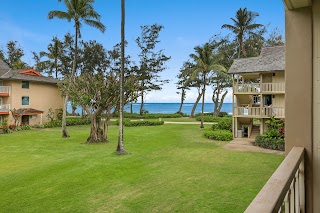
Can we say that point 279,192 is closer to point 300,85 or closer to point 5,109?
point 300,85

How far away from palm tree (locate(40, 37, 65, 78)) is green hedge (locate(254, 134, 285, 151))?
2959cm

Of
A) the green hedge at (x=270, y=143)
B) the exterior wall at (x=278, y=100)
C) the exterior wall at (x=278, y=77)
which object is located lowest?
the green hedge at (x=270, y=143)

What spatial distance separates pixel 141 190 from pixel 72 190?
2193mm

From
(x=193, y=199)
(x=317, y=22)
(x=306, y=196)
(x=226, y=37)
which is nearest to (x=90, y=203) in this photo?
(x=193, y=199)

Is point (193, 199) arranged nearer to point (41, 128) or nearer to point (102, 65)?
point (41, 128)

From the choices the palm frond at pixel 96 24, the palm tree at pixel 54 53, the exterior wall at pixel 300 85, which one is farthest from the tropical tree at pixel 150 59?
the exterior wall at pixel 300 85

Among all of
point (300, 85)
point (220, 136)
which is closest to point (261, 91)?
point (220, 136)

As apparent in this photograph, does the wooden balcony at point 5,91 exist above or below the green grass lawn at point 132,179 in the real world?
above

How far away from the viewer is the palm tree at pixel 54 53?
34.7 m

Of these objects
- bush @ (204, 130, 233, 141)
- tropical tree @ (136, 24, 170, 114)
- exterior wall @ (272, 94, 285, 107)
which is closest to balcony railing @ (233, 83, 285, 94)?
exterior wall @ (272, 94, 285, 107)

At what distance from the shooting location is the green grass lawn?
667 centimetres

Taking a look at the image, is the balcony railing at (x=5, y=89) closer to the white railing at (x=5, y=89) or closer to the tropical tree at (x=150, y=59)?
the white railing at (x=5, y=89)

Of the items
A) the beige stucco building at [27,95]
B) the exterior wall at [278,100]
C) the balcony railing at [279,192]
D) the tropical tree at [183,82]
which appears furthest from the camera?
the tropical tree at [183,82]

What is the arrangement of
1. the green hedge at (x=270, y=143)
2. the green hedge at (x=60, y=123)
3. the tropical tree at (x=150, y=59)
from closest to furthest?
the green hedge at (x=270, y=143) → the green hedge at (x=60, y=123) → the tropical tree at (x=150, y=59)
